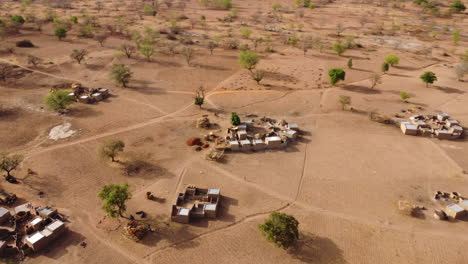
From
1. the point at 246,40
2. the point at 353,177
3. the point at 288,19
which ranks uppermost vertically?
the point at 288,19

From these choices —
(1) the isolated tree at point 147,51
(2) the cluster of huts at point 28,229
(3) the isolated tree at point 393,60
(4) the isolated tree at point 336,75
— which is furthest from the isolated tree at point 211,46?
(2) the cluster of huts at point 28,229

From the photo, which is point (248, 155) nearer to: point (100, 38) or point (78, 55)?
point (78, 55)

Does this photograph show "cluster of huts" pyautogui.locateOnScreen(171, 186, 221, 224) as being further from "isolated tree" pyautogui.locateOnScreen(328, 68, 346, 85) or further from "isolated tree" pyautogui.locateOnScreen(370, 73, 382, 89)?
"isolated tree" pyautogui.locateOnScreen(370, 73, 382, 89)

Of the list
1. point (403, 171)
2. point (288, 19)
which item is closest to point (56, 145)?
point (403, 171)

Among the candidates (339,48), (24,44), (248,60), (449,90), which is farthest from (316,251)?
(24,44)

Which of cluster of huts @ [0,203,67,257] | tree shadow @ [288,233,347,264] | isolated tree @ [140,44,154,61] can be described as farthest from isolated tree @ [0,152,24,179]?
isolated tree @ [140,44,154,61]

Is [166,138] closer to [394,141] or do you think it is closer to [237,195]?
[237,195]

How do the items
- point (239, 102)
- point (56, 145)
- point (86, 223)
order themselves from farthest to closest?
point (239, 102) < point (56, 145) < point (86, 223)
